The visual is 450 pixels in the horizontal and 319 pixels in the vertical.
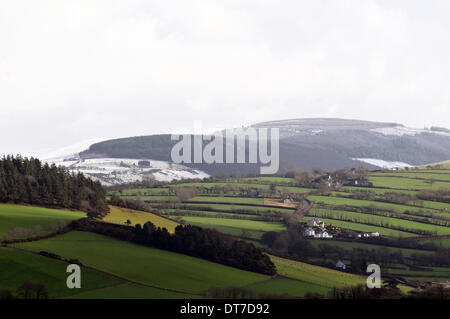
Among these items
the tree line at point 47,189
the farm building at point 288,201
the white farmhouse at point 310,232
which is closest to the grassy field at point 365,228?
the white farmhouse at point 310,232

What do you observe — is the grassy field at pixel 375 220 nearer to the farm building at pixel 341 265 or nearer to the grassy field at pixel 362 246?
the grassy field at pixel 362 246

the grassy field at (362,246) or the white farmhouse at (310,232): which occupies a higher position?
the white farmhouse at (310,232)

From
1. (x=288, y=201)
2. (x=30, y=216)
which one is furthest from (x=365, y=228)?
(x=30, y=216)

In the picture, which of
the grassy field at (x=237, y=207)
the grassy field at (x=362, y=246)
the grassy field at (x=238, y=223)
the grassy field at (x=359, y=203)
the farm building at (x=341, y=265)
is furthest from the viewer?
the grassy field at (x=237, y=207)

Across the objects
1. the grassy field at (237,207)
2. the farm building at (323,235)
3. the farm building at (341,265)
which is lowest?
the farm building at (341,265)

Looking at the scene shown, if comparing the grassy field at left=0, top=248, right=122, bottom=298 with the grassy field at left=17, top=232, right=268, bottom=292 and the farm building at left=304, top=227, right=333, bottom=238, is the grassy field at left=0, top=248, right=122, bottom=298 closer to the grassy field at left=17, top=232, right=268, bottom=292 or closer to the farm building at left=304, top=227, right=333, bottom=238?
the grassy field at left=17, top=232, right=268, bottom=292
